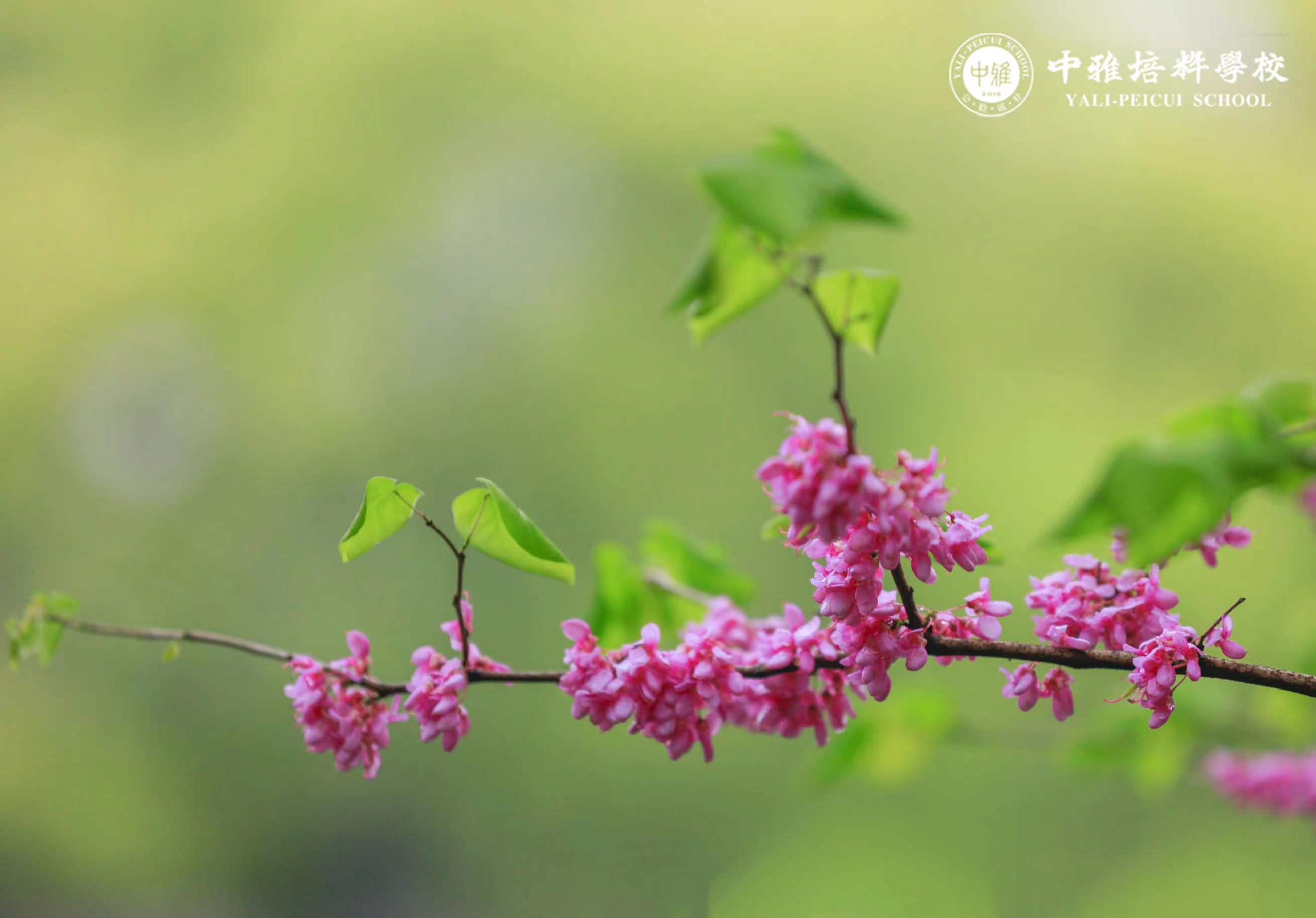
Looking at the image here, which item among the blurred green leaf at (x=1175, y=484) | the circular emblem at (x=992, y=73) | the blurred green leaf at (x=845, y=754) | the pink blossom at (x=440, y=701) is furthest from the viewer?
the circular emblem at (x=992, y=73)

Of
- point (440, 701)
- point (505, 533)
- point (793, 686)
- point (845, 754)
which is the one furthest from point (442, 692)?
point (845, 754)

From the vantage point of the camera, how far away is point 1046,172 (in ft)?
9.66

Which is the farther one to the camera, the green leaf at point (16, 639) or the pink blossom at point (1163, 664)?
the green leaf at point (16, 639)

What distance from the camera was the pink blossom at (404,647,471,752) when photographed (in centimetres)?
54

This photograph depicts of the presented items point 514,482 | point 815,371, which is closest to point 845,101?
point 815,371

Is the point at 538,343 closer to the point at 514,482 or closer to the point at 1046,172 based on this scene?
the point at 514,482

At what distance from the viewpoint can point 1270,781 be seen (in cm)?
128

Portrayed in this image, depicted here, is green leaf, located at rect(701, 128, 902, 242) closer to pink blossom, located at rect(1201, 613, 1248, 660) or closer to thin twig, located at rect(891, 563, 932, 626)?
thin twig, located at rect(891, 563, 932, 626)

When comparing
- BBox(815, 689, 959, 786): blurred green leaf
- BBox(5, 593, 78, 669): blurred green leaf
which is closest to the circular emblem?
BBox(815, 689, 959, 786): blurred green leaf

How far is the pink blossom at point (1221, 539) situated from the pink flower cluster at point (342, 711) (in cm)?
48

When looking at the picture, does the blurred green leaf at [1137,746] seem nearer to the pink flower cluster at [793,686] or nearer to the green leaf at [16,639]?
the pink flower cluster at [793,686]

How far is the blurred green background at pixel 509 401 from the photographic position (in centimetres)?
284

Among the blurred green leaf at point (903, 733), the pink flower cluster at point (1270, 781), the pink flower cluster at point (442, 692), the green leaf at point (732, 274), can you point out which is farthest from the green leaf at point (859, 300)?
the pink flower cluster at point (1270, 781)

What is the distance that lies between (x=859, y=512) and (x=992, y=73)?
2117 millimetres
